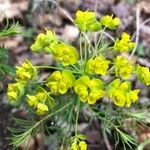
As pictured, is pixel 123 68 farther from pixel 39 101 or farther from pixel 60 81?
pixel 39 101

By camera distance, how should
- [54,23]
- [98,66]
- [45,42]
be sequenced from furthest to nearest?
[54,23], [45,42], [98,66]

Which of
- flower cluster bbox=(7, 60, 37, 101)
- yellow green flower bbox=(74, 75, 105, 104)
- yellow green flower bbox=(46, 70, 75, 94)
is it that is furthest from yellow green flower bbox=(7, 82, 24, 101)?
yellow green flower bbox=(74, 75, 105, 104)

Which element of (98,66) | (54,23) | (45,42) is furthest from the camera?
(54,23)

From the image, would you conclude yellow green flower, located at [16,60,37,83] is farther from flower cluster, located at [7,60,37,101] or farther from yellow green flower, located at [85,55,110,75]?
yellow green flower, located at [85,55,110,75]

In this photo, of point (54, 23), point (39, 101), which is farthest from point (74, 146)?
point (54, 23)

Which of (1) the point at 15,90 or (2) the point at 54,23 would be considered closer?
(1) the point at 15,90

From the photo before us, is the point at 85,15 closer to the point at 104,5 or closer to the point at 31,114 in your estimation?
the point at 31,114
